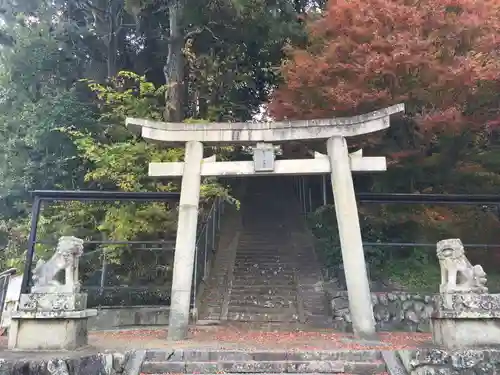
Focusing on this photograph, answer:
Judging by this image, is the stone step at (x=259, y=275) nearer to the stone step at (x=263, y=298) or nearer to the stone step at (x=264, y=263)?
the stone step at (x=264, y=263)

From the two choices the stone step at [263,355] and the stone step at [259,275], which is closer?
the stone step at [263,355]

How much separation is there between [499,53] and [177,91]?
8.86 meters

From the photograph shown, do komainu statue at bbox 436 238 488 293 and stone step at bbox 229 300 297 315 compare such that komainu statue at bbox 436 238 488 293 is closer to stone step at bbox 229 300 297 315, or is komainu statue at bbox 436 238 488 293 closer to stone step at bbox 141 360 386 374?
stone step at bbox 141 360 386 374

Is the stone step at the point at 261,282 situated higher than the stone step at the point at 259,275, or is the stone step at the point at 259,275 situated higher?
the stone step at the point at 259,275

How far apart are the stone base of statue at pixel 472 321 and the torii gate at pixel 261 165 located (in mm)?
1874

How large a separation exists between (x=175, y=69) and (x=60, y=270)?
27.8ft

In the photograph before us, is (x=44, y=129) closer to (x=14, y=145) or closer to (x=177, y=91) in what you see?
(x=14, y=145)

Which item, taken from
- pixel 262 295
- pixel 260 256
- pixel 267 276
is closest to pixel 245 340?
pixel 262 295

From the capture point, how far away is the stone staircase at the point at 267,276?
37.7 feet

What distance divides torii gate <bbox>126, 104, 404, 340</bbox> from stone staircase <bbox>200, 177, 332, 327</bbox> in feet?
9.72

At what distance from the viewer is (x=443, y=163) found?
11.2 metres

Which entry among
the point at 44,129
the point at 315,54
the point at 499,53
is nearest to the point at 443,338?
the point at 499,53

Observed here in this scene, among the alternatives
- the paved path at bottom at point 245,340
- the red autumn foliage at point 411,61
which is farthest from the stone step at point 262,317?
the red autumn foliage at point 411,61

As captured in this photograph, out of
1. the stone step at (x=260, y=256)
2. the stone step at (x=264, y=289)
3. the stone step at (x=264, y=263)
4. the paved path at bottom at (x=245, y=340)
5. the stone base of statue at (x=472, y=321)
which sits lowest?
the paved path at bottom at (x=245, y=340)
